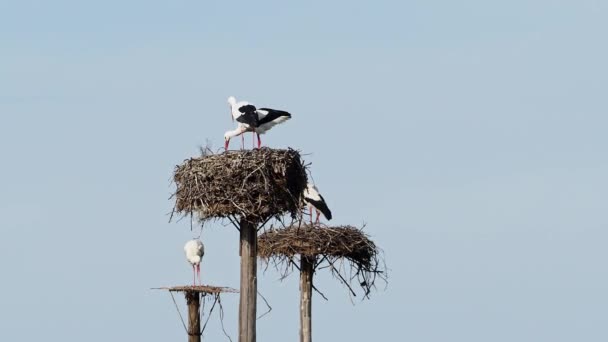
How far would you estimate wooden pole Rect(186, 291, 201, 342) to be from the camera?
13.9 metres

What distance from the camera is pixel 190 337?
45.4ft

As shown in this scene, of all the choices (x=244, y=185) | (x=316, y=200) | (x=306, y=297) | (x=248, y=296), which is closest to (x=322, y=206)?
A: (x=316, y=200)

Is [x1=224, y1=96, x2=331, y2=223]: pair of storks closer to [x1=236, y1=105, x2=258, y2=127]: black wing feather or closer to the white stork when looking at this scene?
[x1=236, y1=105, x2=258, y2=127]: black wing feather

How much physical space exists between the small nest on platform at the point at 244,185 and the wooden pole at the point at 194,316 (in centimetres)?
84

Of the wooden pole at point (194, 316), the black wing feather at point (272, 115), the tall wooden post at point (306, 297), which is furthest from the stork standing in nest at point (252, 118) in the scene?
the wooden pole at point (194, 316)

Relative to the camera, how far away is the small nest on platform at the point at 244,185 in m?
13.4

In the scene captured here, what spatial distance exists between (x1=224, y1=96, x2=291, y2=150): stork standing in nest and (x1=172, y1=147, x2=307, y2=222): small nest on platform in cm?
309

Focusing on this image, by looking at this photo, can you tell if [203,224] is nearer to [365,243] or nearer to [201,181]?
[201,181]

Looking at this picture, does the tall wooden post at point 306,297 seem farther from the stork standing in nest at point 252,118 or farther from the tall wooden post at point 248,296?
the tall wooden post at point 248,296

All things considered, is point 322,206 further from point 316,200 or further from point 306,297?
point 306,297

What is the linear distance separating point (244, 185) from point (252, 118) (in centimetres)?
368

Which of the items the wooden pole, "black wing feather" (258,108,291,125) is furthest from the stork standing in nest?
the wooden pole

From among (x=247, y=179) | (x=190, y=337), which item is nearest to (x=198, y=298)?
(x=190, y=337)

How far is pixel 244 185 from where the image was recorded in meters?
13.5
